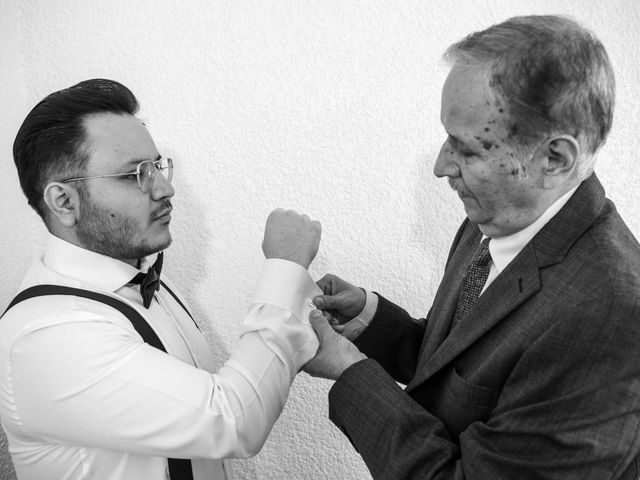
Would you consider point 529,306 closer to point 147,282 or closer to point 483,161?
point 483,161

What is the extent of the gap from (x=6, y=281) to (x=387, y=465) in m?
1.55

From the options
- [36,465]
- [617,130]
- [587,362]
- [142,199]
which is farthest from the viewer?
[617,130]

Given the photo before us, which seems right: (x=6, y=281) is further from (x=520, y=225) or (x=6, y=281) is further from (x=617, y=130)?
(x=617, y=130)

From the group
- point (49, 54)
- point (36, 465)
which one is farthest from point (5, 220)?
point (36, 465)

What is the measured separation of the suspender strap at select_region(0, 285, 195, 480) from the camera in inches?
48.6

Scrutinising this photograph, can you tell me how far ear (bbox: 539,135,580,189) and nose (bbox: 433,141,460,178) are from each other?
0.51 feet

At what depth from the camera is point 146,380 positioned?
43.8 inches

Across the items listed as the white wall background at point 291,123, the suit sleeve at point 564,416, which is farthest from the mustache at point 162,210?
the suit sleeve at point 564,416

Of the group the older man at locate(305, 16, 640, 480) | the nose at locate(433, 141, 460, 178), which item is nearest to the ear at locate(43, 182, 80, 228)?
the older man at locate(305, 16, 640, 480)

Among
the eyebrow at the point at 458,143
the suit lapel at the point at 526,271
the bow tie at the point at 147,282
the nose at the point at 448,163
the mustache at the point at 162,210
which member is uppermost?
the eyebrow at the point at 458,143

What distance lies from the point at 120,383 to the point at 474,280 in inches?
29.0

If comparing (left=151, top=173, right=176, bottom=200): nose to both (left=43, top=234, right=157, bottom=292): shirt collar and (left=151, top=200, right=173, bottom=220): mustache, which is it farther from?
(left=43, top=234, right=157, bottom=292): shirt collar

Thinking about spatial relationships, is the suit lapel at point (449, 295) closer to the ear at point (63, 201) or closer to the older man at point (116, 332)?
the older man at point (116, 332)

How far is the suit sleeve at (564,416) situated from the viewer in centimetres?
92
